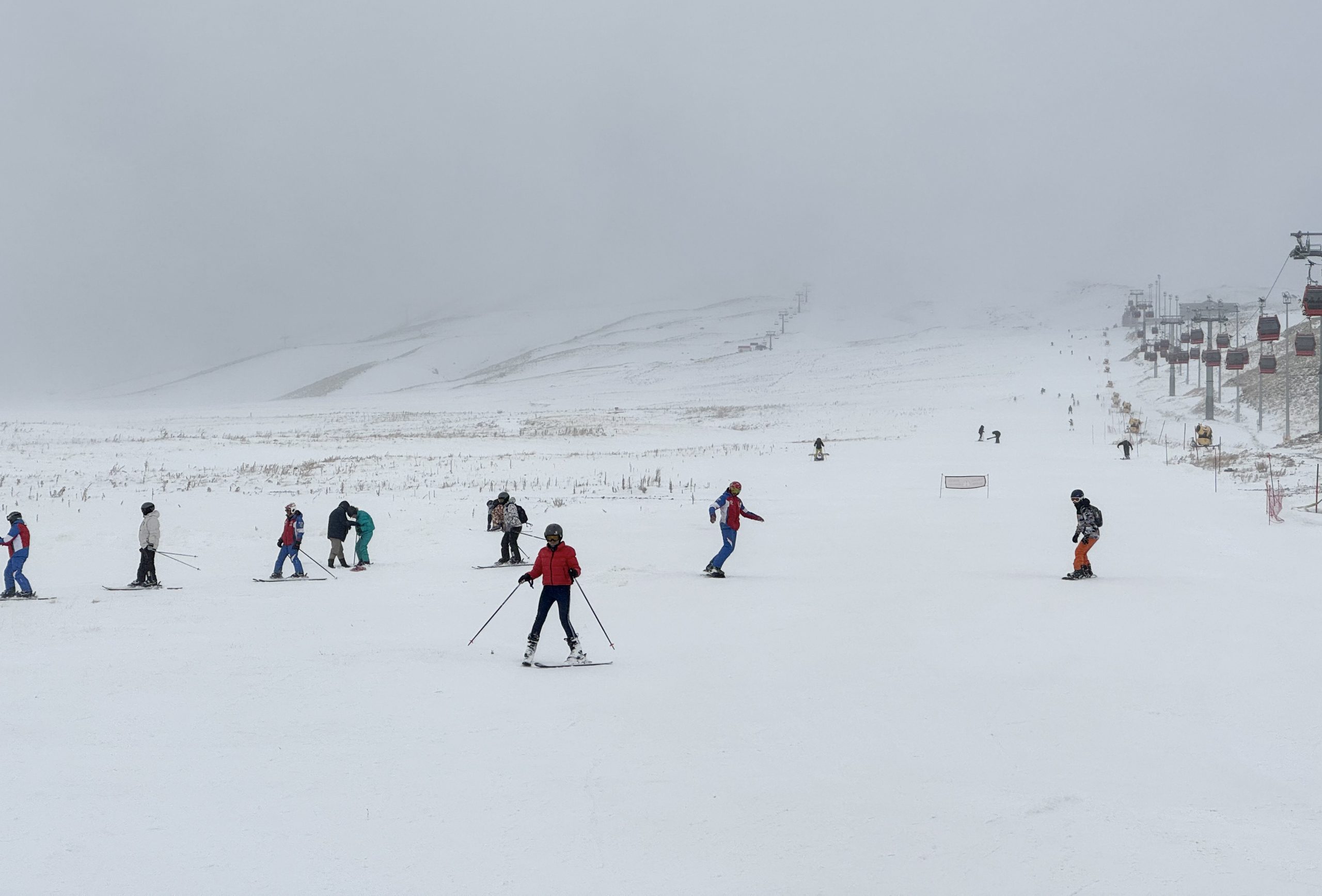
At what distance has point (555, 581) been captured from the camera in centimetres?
1136

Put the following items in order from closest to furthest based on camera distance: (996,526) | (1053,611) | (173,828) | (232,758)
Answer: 1. (173,828)
2. (232,758)
3. (1053,611)
4. (996,526)

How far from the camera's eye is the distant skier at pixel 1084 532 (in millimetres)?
16016

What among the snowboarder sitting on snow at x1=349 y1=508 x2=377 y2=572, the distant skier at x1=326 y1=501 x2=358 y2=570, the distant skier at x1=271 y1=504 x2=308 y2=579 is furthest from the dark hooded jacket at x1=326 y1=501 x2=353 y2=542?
the distant skier at x1=271 y1=504 x2=308 y2=579

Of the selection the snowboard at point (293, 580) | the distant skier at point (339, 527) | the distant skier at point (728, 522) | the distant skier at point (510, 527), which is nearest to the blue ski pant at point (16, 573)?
the snowboard at point (293, 580)

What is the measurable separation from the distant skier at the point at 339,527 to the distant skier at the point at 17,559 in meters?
4.76

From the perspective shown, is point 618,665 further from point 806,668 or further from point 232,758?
point 232,758

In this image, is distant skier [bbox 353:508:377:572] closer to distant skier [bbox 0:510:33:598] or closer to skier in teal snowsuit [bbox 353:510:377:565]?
skier in teal snowsuit [bbox 353:510:377:565]

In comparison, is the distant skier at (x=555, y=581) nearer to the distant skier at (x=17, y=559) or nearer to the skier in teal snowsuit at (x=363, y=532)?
the skier in teal snowsuit at (x=363, y=532)

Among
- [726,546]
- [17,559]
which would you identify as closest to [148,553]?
[17,559]

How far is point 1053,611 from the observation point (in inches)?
551

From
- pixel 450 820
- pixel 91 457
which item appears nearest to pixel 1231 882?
pixel 450 820

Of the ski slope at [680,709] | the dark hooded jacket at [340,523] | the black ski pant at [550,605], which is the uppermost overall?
the dark hooded jacket at [340,523]

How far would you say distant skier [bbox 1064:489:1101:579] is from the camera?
631 inches

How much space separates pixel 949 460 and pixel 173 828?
129ft
